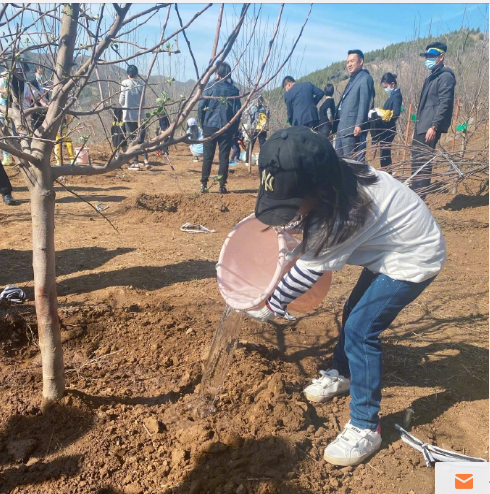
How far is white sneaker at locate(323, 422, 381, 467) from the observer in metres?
2.02

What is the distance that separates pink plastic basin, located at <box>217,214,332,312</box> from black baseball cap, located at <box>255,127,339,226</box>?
1.19ft

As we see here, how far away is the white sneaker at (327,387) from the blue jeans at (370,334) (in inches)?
13.5

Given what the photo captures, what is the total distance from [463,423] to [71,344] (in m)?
2.21

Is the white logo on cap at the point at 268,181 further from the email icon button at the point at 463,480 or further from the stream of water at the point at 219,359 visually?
the email icon button at the point at 463,480

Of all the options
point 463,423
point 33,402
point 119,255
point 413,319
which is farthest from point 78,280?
point 463,423

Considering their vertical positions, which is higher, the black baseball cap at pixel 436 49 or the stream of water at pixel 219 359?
the black baseball cap at pixel 436 49

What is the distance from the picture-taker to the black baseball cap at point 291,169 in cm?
156

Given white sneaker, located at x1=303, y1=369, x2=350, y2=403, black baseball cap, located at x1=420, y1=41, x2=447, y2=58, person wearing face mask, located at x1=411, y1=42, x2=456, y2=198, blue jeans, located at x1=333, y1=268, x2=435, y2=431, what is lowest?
white sneaker, located at x1=303, y1=369, x2=350, y2=403

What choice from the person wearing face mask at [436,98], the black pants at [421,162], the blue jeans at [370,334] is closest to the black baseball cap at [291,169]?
the blue jeans at [370,334]

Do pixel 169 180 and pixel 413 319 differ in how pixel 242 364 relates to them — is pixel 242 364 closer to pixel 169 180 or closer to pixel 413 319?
pixel 413 319

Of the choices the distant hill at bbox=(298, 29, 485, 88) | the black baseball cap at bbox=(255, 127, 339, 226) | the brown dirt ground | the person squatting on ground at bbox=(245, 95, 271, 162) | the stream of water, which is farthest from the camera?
the person squatting on ground at bbox=(245, 95, 271, 162)

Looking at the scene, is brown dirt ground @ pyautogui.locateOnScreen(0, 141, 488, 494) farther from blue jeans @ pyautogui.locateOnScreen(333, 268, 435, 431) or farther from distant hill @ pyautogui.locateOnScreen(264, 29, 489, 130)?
distant hill @ pyautogui.locateOnScreen(264, 29, 489, 130)

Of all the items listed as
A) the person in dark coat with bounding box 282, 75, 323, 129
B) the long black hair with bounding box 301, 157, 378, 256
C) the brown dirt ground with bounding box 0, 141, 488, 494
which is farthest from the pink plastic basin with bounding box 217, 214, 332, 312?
the person in dark coat with bounding box 282, 75, 323, 129

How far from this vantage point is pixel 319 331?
10.3ft
